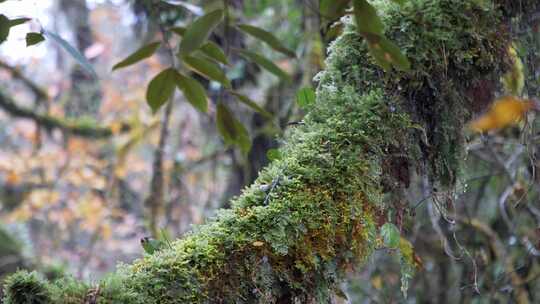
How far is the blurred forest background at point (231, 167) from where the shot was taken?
1.69m

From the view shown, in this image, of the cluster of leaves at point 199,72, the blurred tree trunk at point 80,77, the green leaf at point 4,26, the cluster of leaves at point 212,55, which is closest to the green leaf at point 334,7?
the cluster of leaves at point 212,55

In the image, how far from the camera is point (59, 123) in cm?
468

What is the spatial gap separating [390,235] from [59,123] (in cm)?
413

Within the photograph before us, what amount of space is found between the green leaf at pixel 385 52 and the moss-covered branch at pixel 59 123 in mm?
4081

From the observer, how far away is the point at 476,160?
2.89m

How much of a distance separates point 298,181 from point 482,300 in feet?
5.96

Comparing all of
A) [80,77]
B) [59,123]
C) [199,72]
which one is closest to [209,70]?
[199,72]

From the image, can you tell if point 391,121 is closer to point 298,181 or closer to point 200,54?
point 298,181

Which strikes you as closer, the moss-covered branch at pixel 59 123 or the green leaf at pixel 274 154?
the green leaf at pixel 274 154

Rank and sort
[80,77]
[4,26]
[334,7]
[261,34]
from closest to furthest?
1. [334,7]
2. [4,26]
3. [261,34]
4. [80,77]

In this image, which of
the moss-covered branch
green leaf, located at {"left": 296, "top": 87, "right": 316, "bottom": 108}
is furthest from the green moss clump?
the moss-covered branch

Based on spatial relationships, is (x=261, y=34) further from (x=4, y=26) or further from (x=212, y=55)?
(x=4, y=26)

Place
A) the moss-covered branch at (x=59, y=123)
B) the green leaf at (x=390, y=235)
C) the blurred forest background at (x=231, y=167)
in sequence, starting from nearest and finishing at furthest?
the green leaf at (x=390, y=235)
the blurred forest background at (x=231, y=167)
the moss-covered branch at (x=59, y=123)

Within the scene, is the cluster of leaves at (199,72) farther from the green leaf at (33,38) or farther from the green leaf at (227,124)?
the green leaf at (33,38)
